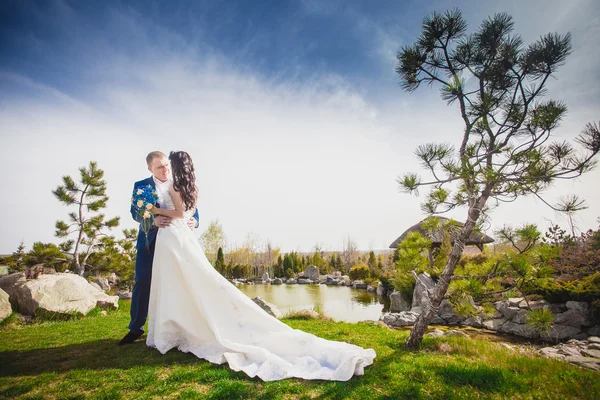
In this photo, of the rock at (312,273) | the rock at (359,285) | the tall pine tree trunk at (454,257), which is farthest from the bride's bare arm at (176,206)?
the rock at (312,273)

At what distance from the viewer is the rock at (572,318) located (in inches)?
293

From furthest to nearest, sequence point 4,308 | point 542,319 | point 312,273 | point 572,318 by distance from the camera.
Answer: point 312,273, point 572,318, point 4,308, point 542,319

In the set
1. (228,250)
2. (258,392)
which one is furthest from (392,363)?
(228,250)

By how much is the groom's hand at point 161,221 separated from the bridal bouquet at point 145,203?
0.12 metres

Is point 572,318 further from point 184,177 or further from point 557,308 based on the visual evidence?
point 184,177

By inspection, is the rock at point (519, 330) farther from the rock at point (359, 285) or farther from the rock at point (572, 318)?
the rock at point (359, 285)

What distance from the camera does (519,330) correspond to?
25.1 feet

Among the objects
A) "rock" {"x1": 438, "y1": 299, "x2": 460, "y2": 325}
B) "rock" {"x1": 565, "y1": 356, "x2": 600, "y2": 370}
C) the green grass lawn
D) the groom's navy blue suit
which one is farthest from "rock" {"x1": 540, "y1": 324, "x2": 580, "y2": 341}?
the groom's navy blue suit

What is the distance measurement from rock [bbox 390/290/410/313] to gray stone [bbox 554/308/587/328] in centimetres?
510

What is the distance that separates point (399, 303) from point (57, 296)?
12432 mm

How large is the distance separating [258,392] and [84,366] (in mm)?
2265

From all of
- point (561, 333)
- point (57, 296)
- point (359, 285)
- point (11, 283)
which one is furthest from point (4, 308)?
Result: point (359, 285)

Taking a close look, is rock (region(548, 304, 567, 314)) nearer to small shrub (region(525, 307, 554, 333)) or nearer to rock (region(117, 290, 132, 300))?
small shrub (region(525, 307, 554, 333))

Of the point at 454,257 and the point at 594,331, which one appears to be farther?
the point at 594,331
